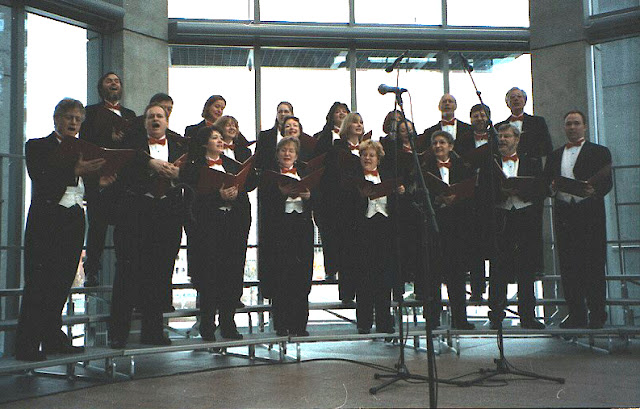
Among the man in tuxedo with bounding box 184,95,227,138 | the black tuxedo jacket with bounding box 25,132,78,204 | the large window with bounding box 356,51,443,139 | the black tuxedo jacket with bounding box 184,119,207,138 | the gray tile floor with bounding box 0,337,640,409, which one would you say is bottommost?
the gray tile floor with bounding box 0,337,640,409

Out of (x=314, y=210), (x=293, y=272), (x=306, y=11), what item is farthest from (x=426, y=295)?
(x=306, y=11)

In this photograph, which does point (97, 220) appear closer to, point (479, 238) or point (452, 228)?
point (452, 228)

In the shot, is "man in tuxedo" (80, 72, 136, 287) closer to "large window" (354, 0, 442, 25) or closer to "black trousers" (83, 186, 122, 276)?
"black trousers" (83, 186, 122, 276)

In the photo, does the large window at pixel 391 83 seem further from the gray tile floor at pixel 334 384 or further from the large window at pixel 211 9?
the gray tile floor at pixel 334 384

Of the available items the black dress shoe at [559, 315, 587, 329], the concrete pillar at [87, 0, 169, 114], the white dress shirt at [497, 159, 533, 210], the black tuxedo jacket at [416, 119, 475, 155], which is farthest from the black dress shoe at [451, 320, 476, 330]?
the concrete pillar at [87, 0, 169, 114]

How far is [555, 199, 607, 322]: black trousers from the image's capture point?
5.70 m

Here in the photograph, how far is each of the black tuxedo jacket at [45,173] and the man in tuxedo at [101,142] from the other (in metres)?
0.75

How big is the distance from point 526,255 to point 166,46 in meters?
4.24

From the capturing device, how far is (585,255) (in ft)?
18.8

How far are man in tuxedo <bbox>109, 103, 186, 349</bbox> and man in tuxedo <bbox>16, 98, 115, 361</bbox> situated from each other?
1.26 feet

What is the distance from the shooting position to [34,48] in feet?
21.2

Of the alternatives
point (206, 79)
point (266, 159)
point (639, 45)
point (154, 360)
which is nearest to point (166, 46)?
point (206, 79)

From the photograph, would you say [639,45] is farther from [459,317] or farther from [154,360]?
[154,360]

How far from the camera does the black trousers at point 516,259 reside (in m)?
5.68
